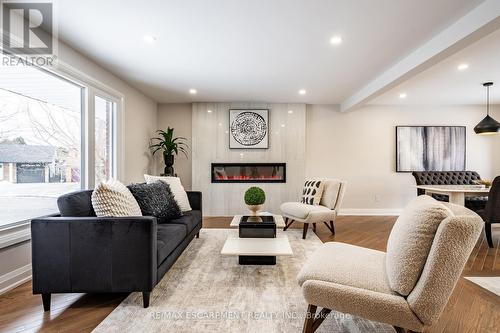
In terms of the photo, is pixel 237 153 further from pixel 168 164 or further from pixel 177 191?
pixel 177 191

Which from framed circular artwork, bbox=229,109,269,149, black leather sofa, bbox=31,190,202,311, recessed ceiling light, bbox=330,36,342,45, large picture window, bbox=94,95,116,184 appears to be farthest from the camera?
framed circular artwork, bbox=229,109,269,149

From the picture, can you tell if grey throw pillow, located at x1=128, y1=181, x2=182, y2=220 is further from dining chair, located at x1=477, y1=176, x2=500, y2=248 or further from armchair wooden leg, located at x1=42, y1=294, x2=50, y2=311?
dining chair, located at x1=477, y1=176, x2=500, y2=248

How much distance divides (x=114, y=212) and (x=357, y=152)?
511cm

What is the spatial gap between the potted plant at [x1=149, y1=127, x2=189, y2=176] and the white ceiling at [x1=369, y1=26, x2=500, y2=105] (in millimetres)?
4112

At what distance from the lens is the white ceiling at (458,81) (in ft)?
10.1

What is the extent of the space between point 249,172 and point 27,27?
4045mm

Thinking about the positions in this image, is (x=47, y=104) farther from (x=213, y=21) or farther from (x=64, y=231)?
(x=213, y=21)

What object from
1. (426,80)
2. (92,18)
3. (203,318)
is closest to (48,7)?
(92,18)

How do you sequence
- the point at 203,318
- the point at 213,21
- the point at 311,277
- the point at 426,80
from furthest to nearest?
the point at 426,80
the point at 213,21
the point at 203,318
the point at 311,277

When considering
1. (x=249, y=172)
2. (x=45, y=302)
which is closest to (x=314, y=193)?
(x=249, y=172)

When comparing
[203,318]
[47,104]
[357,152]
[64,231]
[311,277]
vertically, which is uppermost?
[47,104]

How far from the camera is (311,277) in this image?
1529mm

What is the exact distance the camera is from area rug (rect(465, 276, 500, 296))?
A: 2.32 m

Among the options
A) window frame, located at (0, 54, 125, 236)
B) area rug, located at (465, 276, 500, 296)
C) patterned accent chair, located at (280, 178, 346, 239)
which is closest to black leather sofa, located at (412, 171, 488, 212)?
patterned accent chair, located at (280, 178, 346, 239)
